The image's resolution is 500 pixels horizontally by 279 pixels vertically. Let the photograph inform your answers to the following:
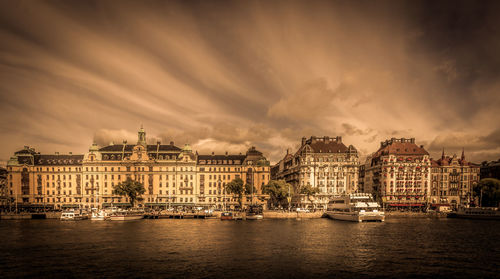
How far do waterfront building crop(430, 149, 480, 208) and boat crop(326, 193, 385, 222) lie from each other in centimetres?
7198

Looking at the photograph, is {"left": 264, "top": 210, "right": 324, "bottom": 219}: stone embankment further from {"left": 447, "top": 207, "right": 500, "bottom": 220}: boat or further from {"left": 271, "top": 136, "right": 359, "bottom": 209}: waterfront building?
{"left": 447, "top": 207, "right": 500, "bottom": 220}: boat

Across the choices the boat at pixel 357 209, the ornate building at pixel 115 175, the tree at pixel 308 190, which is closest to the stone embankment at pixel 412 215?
the boat at pixel 357 209

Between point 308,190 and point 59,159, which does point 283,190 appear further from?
point 59,159

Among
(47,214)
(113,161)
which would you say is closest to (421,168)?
(113,161)

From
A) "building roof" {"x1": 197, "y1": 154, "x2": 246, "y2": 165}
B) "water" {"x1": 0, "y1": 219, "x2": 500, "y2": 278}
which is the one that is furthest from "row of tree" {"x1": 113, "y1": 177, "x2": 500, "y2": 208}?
"water" {"x1": 0, "y1": 219, "x2": 500, "y2": 278}

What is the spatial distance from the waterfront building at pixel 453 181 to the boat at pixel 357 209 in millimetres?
71976

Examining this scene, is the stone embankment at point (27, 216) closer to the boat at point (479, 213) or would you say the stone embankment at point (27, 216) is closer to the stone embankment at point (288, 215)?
the stone embankment at point (288, 215)

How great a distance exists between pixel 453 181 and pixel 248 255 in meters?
164

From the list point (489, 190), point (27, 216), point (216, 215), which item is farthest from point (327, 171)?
point (27, 216)

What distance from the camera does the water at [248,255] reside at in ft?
160

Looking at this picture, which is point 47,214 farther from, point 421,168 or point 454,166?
point 454,166

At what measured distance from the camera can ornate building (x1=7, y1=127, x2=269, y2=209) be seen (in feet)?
584

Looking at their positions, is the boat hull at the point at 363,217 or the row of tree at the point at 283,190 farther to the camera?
the row of tree at the point at 283,190

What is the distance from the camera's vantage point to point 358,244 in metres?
70.4
